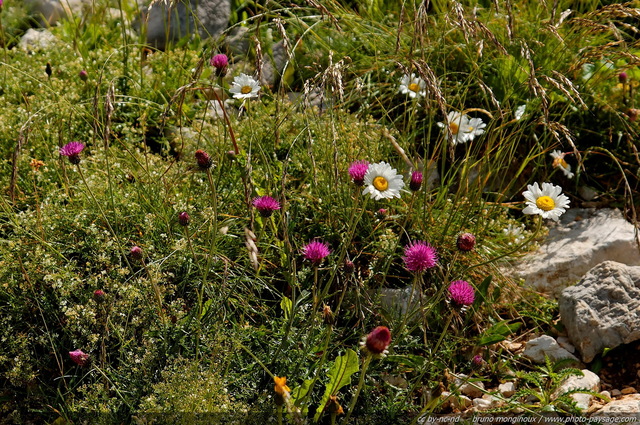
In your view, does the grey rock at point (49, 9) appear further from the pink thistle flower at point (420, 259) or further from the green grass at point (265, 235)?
the pink thistle flower at point (420, 259)

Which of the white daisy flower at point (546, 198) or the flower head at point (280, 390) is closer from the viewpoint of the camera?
the flower head at point (280, 390)

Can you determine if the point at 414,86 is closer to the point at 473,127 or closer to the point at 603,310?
the point at 473,127

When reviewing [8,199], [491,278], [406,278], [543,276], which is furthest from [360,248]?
[8,199]

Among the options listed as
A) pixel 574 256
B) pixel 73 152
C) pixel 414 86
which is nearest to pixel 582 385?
pixel 574 256

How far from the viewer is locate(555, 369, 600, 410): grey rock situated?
2.39 metres

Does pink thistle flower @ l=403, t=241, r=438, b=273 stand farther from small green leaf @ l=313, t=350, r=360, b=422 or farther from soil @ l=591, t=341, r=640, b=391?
soil @ l=591, t=341, r=640, b=391

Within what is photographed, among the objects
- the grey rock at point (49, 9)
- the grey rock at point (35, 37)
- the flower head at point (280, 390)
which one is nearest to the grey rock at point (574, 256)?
the flower head at point (280, 390)

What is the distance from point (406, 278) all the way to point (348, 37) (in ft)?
5.40

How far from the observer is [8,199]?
2.94m

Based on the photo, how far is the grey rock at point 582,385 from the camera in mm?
2389

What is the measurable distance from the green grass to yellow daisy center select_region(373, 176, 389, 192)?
129 millimetres

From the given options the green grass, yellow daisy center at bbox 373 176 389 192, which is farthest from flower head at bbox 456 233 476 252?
yellow daisy center at bbox 373 176 389 192

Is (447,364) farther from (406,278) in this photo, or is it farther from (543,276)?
(543,276)

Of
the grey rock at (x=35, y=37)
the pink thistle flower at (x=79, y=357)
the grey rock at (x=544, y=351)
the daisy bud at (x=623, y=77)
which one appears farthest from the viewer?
the grey rock at (x=35, y=37)
